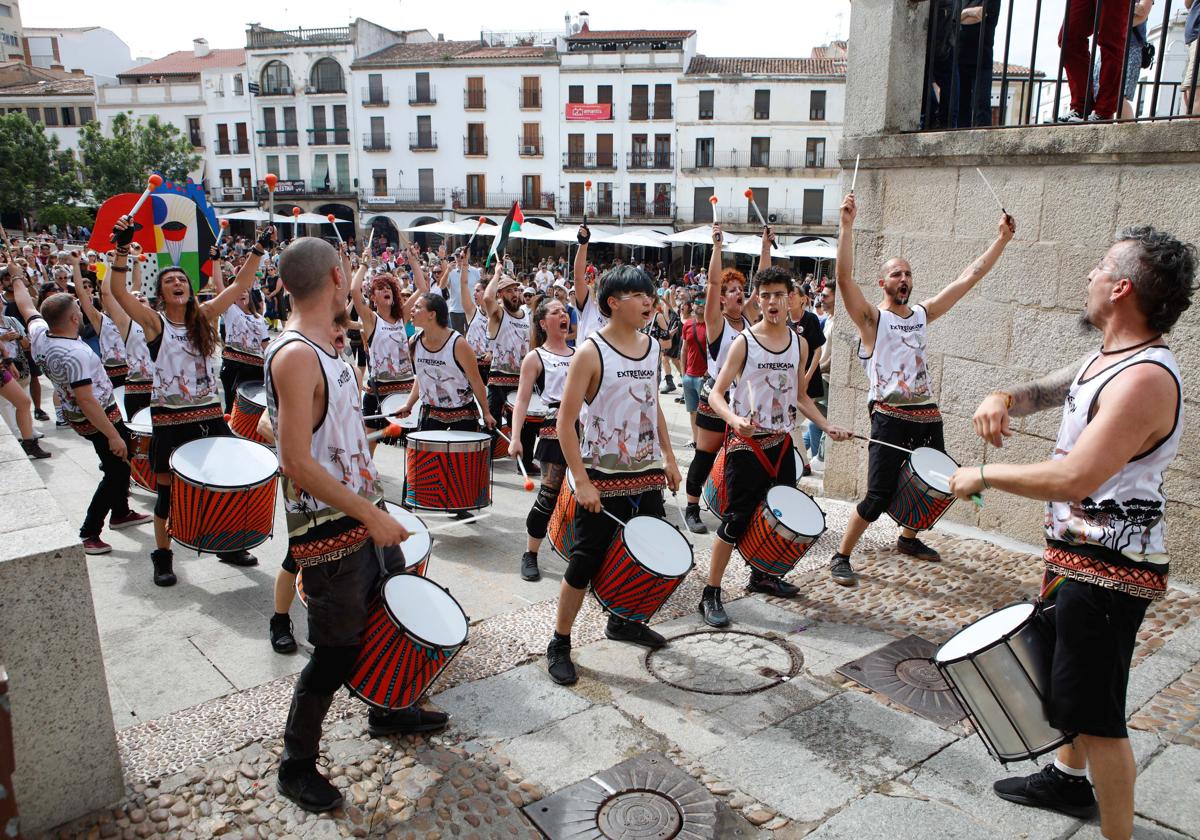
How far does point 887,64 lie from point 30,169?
164 feet

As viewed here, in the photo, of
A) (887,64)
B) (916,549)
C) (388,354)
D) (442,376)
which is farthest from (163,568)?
(887,64)

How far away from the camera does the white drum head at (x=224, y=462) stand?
4.46 metres

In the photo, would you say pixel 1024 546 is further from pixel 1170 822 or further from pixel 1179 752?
pixel 1170 822

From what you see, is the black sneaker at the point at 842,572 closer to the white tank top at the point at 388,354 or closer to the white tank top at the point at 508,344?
the white tank top at the point at 508,344

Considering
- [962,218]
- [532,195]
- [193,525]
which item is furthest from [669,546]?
[532,195]

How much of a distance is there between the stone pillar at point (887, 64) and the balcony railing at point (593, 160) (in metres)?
39.0

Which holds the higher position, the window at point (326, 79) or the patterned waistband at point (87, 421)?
the window at point (326, 79)

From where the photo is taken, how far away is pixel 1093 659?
2.62 metres

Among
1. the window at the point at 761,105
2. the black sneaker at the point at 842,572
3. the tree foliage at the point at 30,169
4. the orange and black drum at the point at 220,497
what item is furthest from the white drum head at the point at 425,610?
the tree foliage at the point at 30,169

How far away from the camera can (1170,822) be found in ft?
9.36

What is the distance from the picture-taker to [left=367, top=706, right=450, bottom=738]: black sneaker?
3.43 metres

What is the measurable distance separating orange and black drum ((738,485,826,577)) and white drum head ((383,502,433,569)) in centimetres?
181

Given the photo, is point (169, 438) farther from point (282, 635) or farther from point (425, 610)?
point (425, 610)

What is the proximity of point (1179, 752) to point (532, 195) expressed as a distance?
45215 mm
